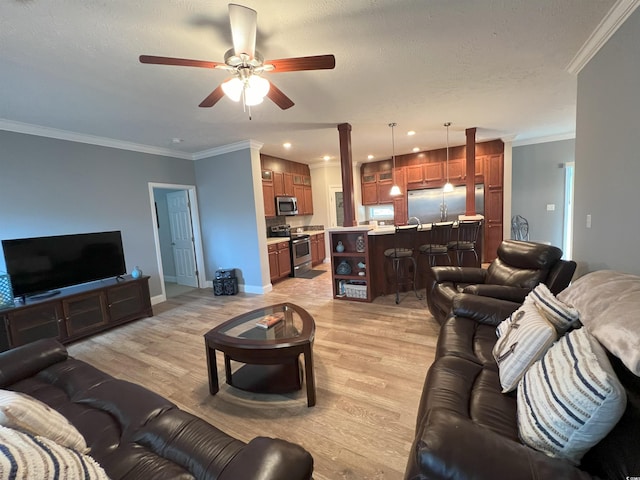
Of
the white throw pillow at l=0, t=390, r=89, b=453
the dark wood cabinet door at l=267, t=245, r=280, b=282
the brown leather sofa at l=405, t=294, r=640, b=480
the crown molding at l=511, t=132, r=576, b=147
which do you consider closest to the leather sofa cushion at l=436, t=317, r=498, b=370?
the brown leather sofa at l=405, t=294, r=640, b=480

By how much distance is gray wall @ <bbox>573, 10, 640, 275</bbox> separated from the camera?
183cm

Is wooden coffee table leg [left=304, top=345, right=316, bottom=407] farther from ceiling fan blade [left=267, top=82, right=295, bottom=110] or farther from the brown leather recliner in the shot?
ceiling fan blade [left=267, top=82, right=295, bottom=110]

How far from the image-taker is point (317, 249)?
6.89m

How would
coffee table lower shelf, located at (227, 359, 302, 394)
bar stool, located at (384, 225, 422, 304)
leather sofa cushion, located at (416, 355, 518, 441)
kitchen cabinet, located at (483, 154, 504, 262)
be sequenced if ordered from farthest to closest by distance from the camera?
kitchen cabinet, located at (483, 154, 504, 262) < bar stool, located at (384, 225, 422, 304) < coffee table lower shelf, located at (227, 359, 302, 394) < leather sofa cushion, located at (416, 355, 518, 441)

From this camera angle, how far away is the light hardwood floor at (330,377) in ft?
5.33

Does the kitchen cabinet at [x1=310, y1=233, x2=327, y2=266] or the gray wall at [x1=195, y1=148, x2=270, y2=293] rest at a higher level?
the gray wall at [x1=195, y1=148, x2=270, y2=293]

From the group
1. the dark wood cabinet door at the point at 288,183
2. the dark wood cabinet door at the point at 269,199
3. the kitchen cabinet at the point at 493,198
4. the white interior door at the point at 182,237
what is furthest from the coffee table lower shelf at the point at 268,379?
the kitchen cabinet at the point at 493,198

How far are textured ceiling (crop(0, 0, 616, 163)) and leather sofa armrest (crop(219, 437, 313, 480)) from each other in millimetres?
2275

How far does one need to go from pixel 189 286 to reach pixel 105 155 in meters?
2.79

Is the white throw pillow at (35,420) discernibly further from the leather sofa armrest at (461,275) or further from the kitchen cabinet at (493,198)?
the kitchen cabinet at (493,198)

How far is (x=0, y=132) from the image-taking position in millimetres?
3084

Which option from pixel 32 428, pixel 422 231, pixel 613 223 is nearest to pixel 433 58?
pixel 613 223

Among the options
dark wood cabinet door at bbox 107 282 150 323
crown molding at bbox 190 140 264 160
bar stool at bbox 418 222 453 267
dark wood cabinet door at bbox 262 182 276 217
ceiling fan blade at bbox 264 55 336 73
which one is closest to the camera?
ceiling fan blade at bbox 264 55 336 73

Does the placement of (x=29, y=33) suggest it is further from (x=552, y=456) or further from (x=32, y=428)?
(x=552, y=456)
